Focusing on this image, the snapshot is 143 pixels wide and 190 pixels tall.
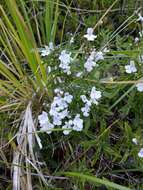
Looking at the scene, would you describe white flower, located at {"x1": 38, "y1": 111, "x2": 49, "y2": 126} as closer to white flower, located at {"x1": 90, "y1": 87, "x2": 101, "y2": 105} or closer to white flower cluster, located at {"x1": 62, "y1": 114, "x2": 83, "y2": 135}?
white flower cluster, located at {"x1": 62, "y1": 114, "x2": 83, "y2": 135}

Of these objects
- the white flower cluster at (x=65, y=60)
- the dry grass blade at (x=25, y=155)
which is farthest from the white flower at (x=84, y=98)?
the dry grass blade at (x=25, y=155)

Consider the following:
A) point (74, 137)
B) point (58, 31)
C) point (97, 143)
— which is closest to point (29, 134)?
point (74, 137)

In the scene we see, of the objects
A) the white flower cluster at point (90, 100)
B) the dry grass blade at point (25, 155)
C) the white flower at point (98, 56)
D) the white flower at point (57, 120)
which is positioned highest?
the white flower at point (98, 56)

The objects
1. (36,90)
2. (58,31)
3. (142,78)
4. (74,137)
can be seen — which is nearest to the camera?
(142,78)

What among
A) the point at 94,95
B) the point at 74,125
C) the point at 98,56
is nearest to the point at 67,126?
the point at 74,125

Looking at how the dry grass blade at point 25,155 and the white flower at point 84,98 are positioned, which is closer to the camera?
the white flower at point 84,98

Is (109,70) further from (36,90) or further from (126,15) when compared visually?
(126,15)

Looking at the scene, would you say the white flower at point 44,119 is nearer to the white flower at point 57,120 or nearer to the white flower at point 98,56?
the white flower at point 57,120

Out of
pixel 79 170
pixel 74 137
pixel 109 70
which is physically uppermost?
pixel 109 70

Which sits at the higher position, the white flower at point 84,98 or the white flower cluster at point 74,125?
the white flower at point 84,98
